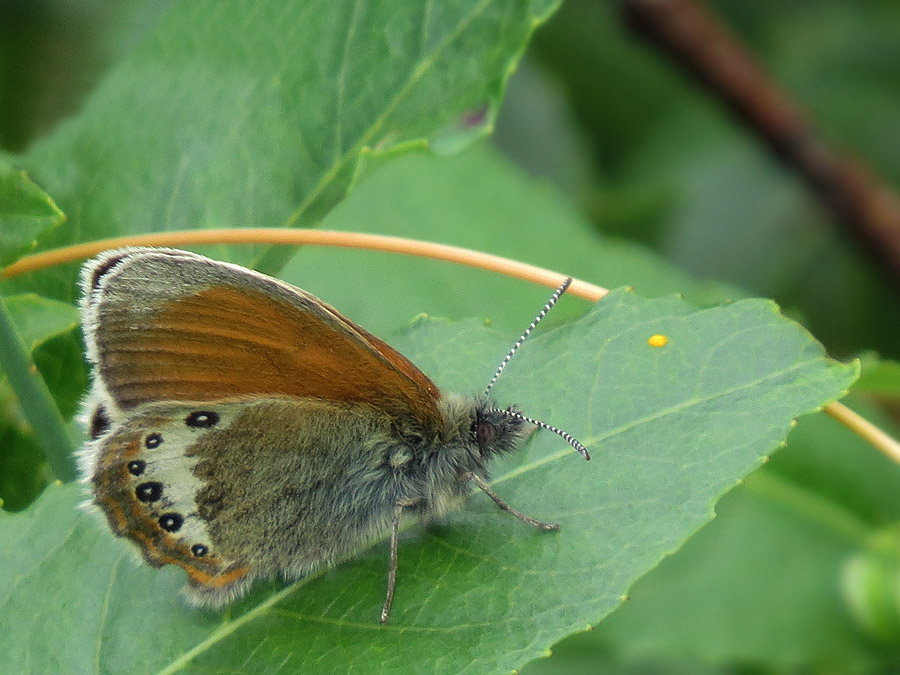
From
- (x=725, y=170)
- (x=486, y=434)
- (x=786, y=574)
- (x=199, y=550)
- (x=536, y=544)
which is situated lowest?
(x=786, y=574)

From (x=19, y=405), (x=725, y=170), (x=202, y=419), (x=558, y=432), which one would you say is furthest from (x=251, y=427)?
(x=725, y=170)

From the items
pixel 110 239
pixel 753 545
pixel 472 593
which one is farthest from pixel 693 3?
pixel 472 593

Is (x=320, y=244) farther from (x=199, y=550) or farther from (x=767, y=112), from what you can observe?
(x=767, y=112)

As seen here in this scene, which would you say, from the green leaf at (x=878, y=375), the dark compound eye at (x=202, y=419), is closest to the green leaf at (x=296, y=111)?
the dark compound eye at (x=202, y=419)

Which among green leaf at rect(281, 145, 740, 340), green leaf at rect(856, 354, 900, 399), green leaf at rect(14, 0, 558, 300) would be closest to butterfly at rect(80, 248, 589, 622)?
green leaf at rect(14, 0, 558, 300)

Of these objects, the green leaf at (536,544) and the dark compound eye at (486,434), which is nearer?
the green leaf at (536,544)

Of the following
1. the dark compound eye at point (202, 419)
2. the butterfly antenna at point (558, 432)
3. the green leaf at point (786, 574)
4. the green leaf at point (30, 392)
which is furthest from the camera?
the green leaf at point (786, 574)

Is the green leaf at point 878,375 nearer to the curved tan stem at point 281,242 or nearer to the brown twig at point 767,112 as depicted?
the curved tan stem at point 281,242
